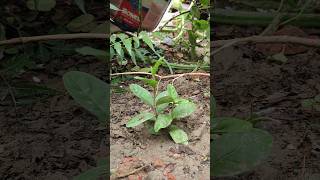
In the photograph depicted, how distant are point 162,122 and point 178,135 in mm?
26

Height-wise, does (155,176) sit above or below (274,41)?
below

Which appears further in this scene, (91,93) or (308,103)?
(308,103)

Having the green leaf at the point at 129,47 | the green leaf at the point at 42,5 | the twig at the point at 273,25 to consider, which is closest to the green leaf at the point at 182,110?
the green leaf at the point at 129,47

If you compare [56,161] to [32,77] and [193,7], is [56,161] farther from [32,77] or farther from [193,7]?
[193,7]

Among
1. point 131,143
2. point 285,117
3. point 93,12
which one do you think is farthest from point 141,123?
point 93,12

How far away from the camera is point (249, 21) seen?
2.94ft

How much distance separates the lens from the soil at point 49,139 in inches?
22.5

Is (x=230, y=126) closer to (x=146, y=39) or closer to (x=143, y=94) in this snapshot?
(x=143, y=94)

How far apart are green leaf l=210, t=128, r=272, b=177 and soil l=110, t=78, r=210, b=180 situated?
0.07 m

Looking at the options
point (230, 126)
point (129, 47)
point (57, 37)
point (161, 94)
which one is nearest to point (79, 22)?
point (57, 37)

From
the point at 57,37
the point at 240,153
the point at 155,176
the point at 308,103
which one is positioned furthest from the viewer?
the point at 57,37

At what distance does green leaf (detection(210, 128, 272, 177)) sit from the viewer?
0.46 meters

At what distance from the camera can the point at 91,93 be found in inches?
19.0

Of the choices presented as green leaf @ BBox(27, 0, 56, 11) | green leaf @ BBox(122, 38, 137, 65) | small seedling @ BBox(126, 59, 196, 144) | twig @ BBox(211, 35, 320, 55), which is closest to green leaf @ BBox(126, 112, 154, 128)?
small seedling @ BBox(126, 59, 196, 144)
